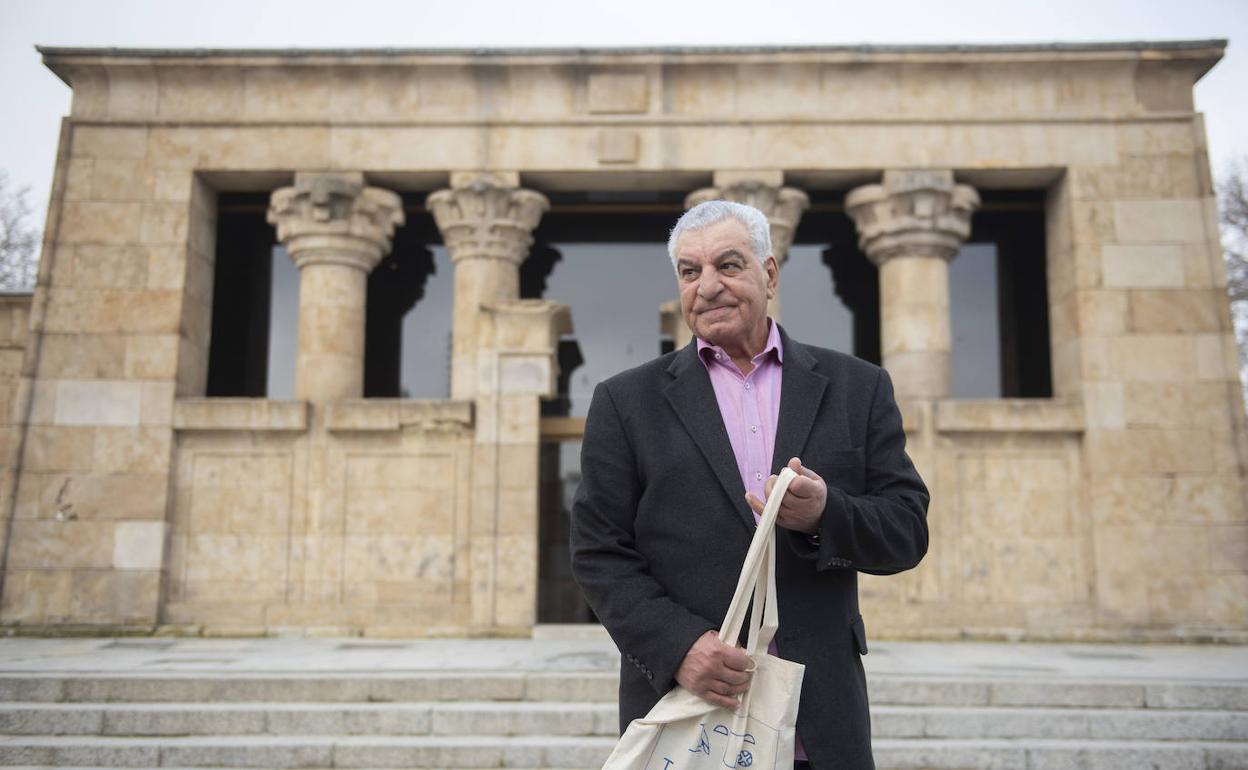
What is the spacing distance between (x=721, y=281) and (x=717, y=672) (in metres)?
1.02

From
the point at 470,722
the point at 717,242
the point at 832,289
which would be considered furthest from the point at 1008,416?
the point at 717,242

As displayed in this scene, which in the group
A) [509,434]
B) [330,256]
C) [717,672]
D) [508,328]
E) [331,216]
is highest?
[331,216]

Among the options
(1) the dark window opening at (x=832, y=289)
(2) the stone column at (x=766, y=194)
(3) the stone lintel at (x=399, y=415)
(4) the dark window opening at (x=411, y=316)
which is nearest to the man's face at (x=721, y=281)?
(3) the stone lintel at (x=399, y=415)

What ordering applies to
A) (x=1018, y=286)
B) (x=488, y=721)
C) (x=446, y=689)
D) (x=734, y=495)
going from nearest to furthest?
(x=734, y=495) → (x=488, y=721) → (x=446, y=689) → (x=1018, y=286)

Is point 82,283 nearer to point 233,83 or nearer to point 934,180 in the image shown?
point 233,83

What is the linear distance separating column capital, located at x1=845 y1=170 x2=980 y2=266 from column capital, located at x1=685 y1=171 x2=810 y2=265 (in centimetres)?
79

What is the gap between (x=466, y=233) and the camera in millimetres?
12008

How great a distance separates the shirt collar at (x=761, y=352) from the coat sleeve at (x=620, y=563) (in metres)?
0.30

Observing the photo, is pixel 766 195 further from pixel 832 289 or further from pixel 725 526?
pixel 725 526

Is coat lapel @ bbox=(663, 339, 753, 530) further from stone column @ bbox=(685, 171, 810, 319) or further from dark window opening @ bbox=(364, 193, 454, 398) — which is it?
dark window opening @ bbox=(364, 193, 454, 398)

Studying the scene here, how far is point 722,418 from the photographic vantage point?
8.77ft

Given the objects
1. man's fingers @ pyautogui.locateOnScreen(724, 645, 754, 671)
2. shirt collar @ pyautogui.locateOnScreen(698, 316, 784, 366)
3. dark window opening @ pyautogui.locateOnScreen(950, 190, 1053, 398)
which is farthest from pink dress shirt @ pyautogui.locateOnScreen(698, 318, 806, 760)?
dark window opening @ pyautogui.locateOnScreen(950, 190, 1053, 398)

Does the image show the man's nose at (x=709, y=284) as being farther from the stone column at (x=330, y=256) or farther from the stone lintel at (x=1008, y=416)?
the stone column at (x=330, y=256)

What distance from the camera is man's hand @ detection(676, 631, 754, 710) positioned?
7.59 ft
